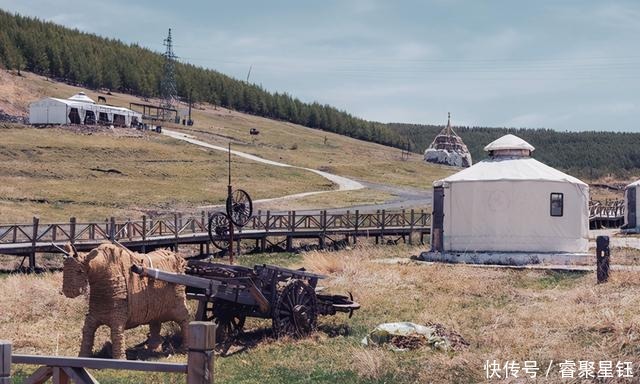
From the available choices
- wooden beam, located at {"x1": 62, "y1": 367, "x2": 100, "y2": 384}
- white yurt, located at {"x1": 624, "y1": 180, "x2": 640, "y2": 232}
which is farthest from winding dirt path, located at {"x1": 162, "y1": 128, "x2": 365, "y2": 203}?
wooden beam, located at {"x1": 62, "y1": 367, "x2": 100, "y2": 384}

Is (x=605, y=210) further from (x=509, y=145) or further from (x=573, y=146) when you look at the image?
(x=573, y=146)

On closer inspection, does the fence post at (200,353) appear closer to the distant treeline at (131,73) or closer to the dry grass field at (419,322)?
the dry grass field at (419,322)

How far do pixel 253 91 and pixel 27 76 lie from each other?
4847cm

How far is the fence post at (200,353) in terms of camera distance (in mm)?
6871

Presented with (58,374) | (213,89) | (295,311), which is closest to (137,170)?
(295,311)

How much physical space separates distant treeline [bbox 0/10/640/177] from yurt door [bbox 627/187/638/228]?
61154 millimetres

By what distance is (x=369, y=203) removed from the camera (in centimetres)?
5872

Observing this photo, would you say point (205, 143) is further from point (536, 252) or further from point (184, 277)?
point (184, 277)

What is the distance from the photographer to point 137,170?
62.7 metres

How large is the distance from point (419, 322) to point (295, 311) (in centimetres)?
264

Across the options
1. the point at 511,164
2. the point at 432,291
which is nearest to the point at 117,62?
the point at 511,164

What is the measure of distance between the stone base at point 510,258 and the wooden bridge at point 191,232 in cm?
826

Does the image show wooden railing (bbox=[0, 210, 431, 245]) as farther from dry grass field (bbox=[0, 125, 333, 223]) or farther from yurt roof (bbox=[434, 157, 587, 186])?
dry grass field (bbox=[0, 125, 333, 223])

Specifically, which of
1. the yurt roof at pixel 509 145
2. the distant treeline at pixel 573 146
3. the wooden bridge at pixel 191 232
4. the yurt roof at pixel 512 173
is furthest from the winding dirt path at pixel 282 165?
the distant treeline at pixel 573 146
